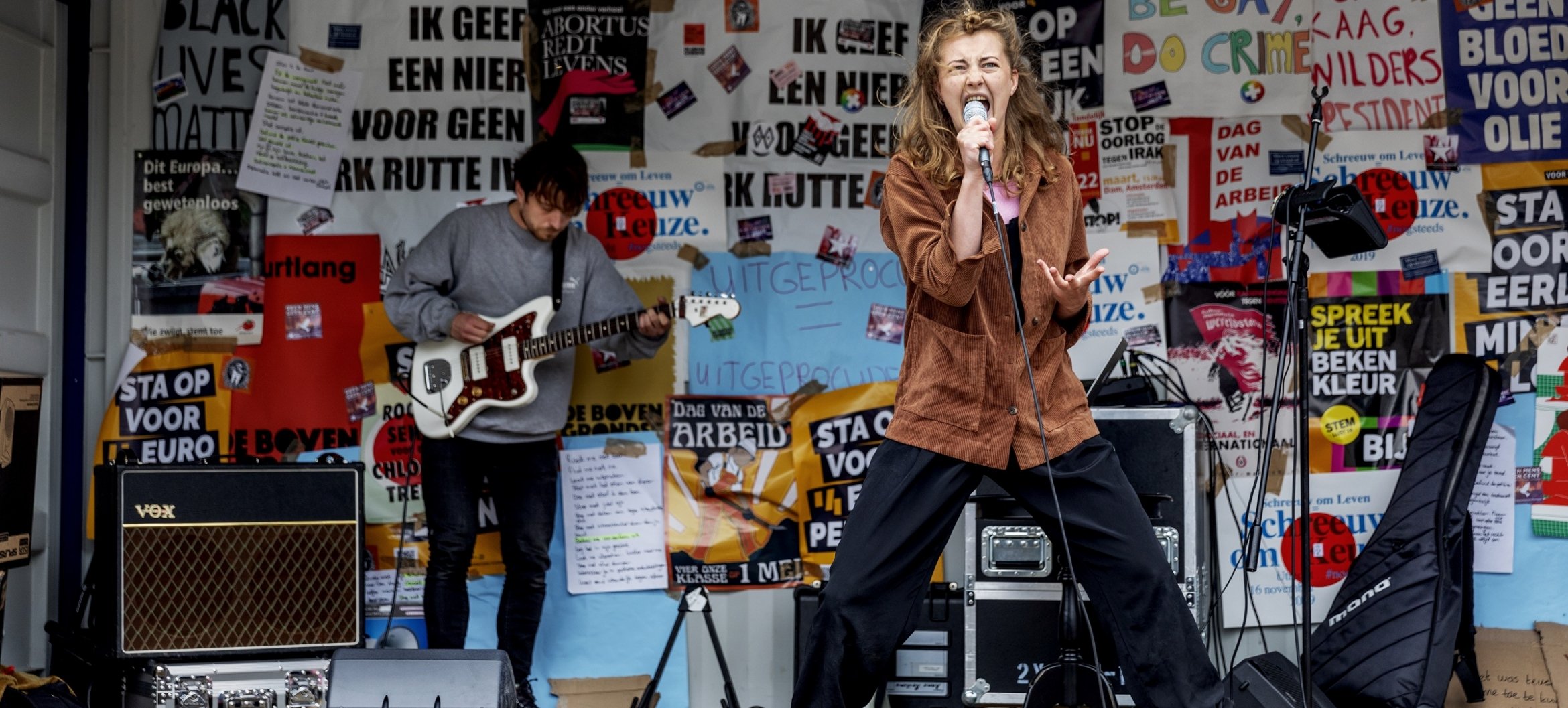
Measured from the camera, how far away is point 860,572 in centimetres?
281

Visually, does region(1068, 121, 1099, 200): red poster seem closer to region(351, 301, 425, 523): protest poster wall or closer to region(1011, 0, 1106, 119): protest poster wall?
region(1011, 0, 1106, 119): protest poster wall

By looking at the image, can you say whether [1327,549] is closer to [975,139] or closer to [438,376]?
[975,139]

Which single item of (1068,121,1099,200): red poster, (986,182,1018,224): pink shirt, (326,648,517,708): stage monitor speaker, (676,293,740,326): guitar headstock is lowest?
(326,648,517,708): stage monitor speaker

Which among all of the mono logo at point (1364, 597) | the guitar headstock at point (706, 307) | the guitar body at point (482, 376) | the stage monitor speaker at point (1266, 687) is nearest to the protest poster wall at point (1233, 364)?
the mono logo at point (1364, 597)

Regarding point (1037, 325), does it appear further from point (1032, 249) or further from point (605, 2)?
point (605, 2)

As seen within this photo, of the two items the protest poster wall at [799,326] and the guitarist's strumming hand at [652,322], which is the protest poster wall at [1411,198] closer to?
the protest poster wall at [799,326]

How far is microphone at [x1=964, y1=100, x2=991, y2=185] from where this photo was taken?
2.50 metres

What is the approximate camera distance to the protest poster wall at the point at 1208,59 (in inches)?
186

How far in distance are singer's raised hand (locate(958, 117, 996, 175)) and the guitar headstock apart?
2054mm

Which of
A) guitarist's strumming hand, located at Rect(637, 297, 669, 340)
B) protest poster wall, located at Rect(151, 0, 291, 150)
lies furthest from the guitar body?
protest poster wall, located at Rect(151, 0, 291, 150)

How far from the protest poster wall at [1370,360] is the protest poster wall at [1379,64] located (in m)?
0.55

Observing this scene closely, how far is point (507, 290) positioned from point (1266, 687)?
102 inches

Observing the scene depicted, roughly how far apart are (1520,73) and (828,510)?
276cm

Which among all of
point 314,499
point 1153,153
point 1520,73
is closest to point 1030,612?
point 1153,153
